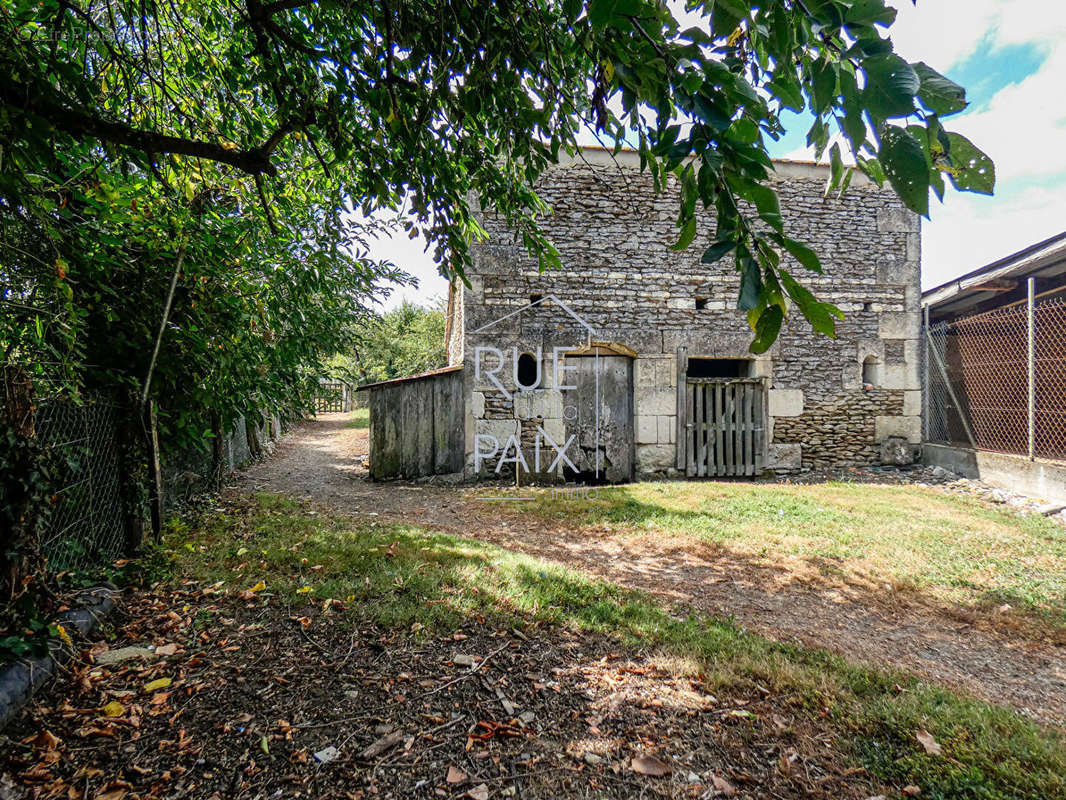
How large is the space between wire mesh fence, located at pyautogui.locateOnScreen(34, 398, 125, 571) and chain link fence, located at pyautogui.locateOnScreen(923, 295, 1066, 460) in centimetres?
937

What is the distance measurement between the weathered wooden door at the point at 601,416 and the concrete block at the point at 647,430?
126mm

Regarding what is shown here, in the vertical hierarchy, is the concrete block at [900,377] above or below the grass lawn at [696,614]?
above

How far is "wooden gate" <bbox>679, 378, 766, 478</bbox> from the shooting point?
24.5ft

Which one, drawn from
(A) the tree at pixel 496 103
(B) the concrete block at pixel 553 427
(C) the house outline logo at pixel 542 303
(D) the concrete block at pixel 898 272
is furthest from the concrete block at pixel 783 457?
(A) the tree at pixel 496 103

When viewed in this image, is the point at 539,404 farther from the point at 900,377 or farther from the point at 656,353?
the point at 900,377

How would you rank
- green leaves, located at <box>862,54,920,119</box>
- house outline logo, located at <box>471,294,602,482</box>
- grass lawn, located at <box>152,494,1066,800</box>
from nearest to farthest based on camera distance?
green leaves, located at <box>862,54,920,119</box>
grass lawn, located at <box>152,494,1066,800</box>
house outline logo, located at <box>471,294,602,482</box>

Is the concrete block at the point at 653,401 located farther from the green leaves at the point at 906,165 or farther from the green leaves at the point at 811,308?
the green leaves at the point at 906,165

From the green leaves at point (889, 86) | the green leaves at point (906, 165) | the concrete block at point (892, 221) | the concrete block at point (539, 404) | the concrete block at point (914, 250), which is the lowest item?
the concrete block at point (539, 404)

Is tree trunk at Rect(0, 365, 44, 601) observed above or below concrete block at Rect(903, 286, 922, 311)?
below

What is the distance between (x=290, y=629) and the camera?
245cm

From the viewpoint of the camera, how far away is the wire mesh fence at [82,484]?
2494mm

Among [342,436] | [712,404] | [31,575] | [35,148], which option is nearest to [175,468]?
[31,575]

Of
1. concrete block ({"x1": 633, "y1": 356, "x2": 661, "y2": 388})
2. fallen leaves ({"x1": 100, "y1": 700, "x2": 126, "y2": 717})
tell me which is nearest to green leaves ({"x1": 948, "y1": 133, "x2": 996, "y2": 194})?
fallen leaves ({"x1": 100, "y1": 700, "x2": 126, "y2": 717})

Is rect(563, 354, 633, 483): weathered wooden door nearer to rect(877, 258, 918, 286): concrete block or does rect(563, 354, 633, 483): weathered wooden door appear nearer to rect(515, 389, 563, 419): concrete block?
rect(515, 389, 563, 419): concrete block
